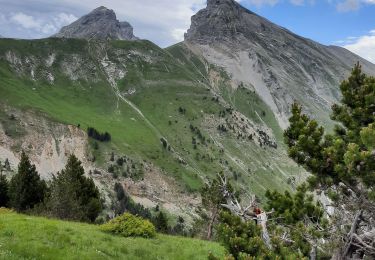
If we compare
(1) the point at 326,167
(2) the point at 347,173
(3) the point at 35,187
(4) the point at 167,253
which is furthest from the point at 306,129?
(3) the point at 35,187

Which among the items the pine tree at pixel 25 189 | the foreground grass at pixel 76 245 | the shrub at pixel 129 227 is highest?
the shrub at pixel 129 227

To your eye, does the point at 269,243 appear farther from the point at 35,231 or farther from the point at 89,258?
the point at 35,231

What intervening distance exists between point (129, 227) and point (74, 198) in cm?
2272

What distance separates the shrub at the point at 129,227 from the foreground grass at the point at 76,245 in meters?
0.84

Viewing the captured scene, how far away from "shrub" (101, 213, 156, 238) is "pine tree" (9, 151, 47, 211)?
3889cm

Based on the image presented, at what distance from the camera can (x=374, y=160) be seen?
1553 centimetres

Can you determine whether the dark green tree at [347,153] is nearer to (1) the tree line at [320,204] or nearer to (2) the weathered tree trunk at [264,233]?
(1) the tree line at [320,204]

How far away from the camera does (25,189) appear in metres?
68.0

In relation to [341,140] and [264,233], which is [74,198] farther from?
[341,140]

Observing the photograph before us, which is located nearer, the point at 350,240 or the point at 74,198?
the point at 350,240

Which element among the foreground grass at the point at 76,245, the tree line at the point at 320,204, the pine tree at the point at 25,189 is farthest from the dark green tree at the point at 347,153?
the pine tree at the point at 25,189

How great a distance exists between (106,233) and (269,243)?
1482cm

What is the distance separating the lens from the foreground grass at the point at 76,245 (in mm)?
21812

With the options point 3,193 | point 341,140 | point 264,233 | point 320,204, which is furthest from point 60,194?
point 341,140
